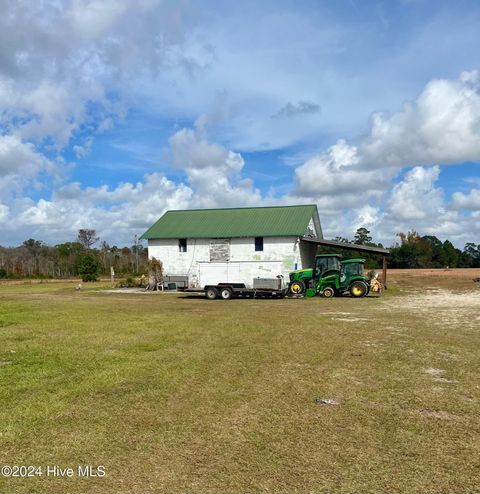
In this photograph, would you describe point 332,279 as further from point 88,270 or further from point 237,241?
point 88,270

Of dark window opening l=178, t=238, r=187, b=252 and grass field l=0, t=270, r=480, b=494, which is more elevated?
dark window opening l=178, t=238, r=187, b=252

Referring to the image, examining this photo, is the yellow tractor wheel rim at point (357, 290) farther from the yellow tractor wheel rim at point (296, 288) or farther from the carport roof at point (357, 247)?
the carport roof at point (357, 247)

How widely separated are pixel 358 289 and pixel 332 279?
1639mm

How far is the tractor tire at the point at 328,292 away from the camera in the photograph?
2845cm

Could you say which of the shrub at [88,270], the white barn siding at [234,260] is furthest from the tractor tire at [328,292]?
the shrub at [88,270]

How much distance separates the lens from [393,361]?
9703mm

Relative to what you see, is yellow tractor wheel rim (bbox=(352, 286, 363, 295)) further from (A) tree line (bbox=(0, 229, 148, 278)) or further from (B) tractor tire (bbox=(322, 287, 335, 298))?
(A) tree line (bbox=(0, 229, 148, 278))

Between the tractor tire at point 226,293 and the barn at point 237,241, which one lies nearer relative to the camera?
the tractor tire at point 226,293

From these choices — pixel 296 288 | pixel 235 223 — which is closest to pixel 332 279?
pixel 296 288

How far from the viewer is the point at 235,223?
4000 centimetres

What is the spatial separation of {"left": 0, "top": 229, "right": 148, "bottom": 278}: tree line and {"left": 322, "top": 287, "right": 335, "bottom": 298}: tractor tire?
60.3 metres

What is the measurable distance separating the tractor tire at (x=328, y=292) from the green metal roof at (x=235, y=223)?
8424 mm

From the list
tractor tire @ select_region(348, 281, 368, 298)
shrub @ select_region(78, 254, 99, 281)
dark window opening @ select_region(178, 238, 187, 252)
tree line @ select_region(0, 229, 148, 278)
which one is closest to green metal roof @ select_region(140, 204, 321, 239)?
dark window opening @ select_region(178, 238, 187, 252)

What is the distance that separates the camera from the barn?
3581cm
